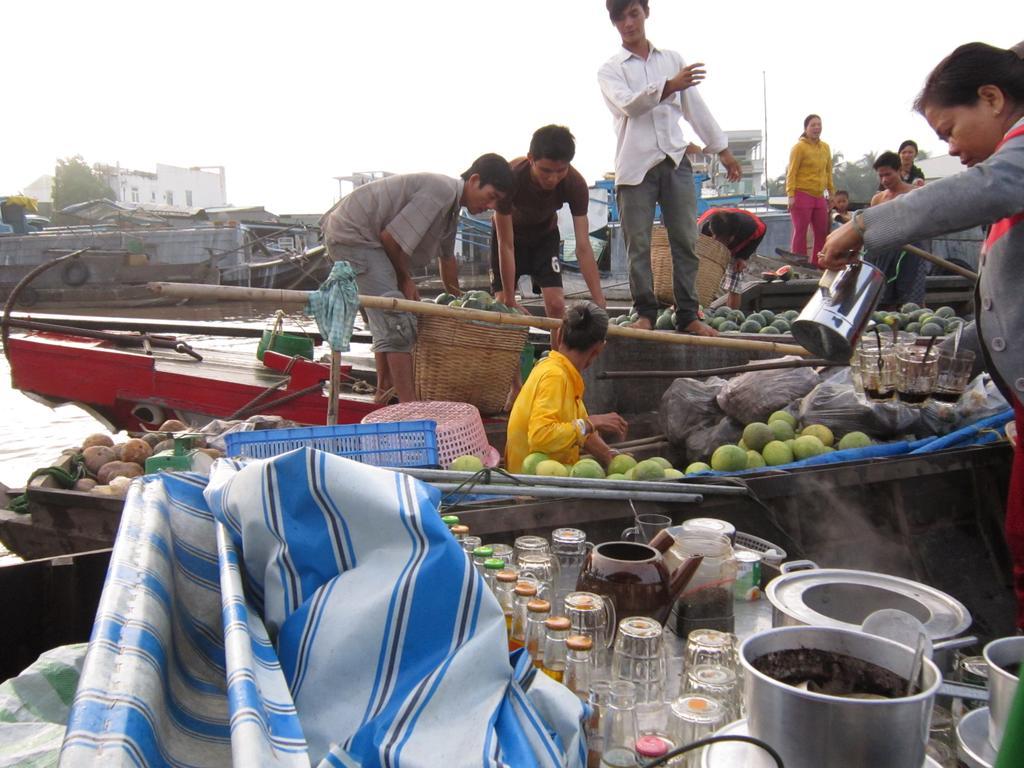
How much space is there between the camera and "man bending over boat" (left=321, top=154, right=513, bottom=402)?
4.86 m

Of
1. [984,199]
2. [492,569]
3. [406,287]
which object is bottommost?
[492,569]

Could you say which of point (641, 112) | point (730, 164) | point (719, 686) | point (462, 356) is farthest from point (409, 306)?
point (730, 164)

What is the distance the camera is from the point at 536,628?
1585mm

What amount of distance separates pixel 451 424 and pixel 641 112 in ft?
9.19

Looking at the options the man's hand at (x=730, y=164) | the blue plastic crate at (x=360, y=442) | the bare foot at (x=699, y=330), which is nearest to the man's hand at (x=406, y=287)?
the bare foot at (x=699, y=330)

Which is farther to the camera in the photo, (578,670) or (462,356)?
(462,356)

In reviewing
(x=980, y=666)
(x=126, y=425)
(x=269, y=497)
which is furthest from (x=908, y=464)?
(x=126, y=425)

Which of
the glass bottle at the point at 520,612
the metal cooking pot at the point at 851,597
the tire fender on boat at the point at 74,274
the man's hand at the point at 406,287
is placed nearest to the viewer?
the metal cooking pot at the point at 851,597

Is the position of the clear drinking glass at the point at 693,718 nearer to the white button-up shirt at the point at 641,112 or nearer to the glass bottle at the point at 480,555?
the glass bottle at the point at 480,555

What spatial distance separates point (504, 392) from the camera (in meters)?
5.07

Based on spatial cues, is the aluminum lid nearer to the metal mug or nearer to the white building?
the metal mug

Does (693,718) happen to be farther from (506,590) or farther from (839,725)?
(506,590)

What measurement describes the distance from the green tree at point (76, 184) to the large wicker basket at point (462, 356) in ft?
191

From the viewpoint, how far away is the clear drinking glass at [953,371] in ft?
11.5
